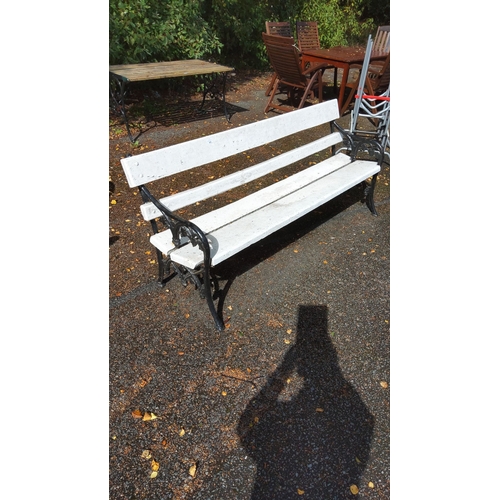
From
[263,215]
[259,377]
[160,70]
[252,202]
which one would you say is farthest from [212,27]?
[259,377]

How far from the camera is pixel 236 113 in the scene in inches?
291

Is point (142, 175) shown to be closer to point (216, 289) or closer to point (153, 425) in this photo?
point (216, 289)

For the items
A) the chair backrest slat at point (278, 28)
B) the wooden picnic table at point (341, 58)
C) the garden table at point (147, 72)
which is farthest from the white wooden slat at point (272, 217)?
the chair backrest slat at point (278, 28)

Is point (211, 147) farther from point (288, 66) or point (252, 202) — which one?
point (288, 66)

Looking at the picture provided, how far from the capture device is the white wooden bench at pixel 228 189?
2.66 metres

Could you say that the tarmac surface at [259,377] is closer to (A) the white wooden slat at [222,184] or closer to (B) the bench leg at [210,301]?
(B) the bench leg at [210,301]

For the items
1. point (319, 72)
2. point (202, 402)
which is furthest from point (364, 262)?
point (319, 72)

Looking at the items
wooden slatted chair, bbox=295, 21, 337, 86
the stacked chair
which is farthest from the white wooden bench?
wooden slatted chair, bbox=295, 21, 337, 86

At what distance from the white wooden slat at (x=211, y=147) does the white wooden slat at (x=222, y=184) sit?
16cm

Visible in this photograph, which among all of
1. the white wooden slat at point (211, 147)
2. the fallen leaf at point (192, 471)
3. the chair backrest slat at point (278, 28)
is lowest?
the fallen leaf at point (192, 471)

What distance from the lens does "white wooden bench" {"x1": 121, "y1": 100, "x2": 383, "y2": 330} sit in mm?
2662

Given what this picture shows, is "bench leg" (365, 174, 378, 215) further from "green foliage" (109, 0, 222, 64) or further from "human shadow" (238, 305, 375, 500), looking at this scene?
"green foliage" (109, 0, 222, 64)

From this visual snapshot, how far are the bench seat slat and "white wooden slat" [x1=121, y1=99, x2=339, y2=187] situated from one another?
0.40 m

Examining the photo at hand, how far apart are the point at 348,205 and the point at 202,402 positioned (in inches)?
111
